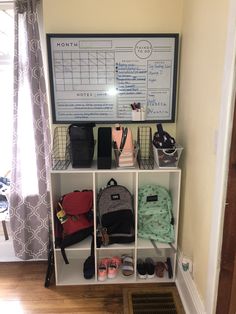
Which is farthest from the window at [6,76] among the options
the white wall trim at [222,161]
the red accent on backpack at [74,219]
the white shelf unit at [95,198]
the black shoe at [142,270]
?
the white wall trim at [222,161]

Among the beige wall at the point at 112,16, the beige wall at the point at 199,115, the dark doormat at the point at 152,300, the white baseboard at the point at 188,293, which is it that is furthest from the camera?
the beige wall at the point at 112,16

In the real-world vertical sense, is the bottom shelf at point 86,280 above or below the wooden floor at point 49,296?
above

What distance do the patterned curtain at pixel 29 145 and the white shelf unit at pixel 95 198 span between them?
20cm

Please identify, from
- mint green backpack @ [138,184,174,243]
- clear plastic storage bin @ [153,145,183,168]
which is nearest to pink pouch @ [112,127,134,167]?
clear plastic storage bin @ [153,145,183,168]

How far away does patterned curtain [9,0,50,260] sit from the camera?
2072 millimetres

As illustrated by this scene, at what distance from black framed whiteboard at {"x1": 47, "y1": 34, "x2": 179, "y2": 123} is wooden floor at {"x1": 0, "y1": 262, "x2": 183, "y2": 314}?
1.26 meters

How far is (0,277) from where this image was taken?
2.25m

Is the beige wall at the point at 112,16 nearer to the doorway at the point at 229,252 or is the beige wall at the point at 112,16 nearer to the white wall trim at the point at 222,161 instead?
the white wall trim at the point at 222,161

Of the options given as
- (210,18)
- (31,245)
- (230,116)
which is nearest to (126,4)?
(210,18)

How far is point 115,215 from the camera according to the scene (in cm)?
213

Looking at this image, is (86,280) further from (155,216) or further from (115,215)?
(155,216)

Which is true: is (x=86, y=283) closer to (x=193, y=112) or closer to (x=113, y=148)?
(x=113, y=148)

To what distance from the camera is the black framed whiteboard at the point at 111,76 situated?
6.77 ft

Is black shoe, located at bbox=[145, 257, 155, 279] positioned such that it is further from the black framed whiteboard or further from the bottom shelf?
the black framed whiteboard
